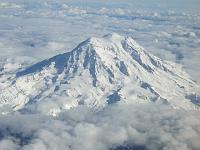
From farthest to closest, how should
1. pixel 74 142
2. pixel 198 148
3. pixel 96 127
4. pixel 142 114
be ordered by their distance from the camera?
1. pixel 142 114
2. pixel 96 127
3. pixel 74 142
4. pixel 198 148

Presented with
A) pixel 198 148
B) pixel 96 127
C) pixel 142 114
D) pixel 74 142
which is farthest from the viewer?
pixel 142 114

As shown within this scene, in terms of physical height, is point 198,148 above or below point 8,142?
above

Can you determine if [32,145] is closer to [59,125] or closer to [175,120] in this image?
[59,125]

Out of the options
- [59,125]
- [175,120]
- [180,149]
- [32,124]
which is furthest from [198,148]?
[32,124]

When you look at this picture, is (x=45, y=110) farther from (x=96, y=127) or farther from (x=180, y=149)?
(x=180, y=149)

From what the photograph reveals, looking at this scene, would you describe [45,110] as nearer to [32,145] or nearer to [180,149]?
[32,145]

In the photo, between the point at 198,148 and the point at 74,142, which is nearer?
the point at 198,148

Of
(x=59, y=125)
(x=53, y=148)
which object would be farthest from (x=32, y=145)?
(x=59, y=125)

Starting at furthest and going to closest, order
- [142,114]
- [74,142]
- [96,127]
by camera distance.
Answer: [142,114] < [96,127] < [74,142]

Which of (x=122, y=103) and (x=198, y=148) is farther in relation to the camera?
(x=122, y=103)
